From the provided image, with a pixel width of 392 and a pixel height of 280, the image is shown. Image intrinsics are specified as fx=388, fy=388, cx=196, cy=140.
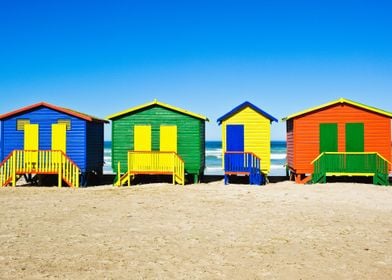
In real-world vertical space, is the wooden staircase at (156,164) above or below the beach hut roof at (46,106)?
below

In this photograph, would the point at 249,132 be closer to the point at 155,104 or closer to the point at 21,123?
the point at 155,104

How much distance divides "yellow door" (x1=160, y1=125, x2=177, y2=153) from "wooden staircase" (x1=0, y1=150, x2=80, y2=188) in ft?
13.9

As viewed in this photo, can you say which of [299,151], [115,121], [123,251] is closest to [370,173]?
[299,151]

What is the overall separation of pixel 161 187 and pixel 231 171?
3459 millimetres

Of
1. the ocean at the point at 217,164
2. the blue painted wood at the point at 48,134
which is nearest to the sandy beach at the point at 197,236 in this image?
the blue painted wood at the point at 48,134

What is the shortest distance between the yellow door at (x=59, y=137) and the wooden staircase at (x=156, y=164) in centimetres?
332

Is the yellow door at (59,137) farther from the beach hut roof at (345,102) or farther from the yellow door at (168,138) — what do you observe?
the beach hut roof at (345,102)

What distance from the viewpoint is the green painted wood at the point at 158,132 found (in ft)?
62.5

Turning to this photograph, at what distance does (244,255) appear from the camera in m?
7.11

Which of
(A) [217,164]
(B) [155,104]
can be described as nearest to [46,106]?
(B) [155,104]

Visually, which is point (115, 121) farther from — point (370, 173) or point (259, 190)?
point (370, 173)

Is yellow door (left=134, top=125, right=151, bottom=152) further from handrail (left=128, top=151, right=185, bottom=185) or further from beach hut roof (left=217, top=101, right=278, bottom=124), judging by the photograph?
beach hut roof (left=217, top=101, right=278, bottom=124)

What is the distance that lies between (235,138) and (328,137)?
4.42 metres

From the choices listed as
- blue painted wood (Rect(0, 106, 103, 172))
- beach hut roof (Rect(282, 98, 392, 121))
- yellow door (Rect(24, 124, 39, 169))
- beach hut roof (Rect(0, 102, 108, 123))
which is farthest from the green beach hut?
beach hut roof (Rect(282, 98, 392, 121))
